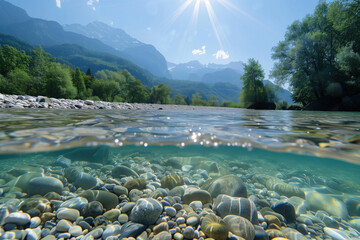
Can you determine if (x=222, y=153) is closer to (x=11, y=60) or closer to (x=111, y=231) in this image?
(x=111, y=231)

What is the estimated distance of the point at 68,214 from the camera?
207 centimetres

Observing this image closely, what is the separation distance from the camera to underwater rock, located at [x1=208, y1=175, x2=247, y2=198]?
8.45 ft

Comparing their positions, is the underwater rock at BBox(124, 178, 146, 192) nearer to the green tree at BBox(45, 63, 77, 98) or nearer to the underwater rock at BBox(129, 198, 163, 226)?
the underwater rock at BBox(129, 198, 163, 226)

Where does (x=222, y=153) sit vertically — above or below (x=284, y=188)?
above

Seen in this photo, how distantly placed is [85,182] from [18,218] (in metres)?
0.99

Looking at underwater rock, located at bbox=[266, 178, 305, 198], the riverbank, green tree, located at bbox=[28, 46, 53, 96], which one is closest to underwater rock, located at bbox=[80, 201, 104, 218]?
underwater rock, located at bbox=[266, 178, 305, 198]

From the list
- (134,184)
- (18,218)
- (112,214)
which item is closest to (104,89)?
(134,184)

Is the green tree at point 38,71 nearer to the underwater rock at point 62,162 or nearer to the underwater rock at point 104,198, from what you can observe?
the underwater rock at point 62,162

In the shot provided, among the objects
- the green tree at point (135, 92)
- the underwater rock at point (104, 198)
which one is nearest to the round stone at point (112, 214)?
the underwater rock at point (104, 198)

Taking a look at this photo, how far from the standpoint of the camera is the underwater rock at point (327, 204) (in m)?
2.44

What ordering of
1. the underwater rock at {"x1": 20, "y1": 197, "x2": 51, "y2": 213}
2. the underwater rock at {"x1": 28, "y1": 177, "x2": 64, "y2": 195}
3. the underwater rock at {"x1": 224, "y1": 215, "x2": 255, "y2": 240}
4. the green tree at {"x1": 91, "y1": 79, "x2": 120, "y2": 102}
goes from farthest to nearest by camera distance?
the green tree at {"x1": 91, "y1": 79, "x2": 120, "y2": 102}
the underwater rock at {"x1": 28, "y1": 177, "x2": 64, "y2": 195}
the underwater rock at {"x1": 20, "y1": 197, "x2": 51, "y2": 213}
the underwater rock at {"x1": 224, "y1": 215, "x2": 255, "y2": 240}

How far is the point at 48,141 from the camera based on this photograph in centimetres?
290

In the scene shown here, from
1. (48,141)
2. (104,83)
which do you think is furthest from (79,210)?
(104,83)

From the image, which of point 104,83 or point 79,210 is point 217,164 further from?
point 104,83
